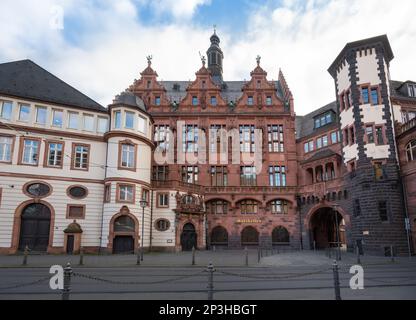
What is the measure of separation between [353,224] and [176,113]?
25334mm

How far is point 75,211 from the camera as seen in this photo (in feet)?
93.5

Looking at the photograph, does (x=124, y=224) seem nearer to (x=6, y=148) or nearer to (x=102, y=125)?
(x=102, y=125)

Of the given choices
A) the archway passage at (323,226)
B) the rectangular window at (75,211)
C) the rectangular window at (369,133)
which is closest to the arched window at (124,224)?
the rectangular window at (75,211)

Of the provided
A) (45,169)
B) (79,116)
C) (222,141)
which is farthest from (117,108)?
(222,141)

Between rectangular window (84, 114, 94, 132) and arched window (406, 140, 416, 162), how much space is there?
A: 29.6 m

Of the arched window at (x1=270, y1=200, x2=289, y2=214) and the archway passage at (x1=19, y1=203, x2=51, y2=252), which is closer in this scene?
the archway passage at (x1=19, y1=203, x2=51, y2=252)

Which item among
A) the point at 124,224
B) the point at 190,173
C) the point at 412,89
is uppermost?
the point at 412,89

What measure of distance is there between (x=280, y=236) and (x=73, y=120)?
2783cm

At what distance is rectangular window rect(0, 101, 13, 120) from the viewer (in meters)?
27.5

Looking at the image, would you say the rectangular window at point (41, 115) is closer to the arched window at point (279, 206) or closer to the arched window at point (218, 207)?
the arched window at point (218, 207)

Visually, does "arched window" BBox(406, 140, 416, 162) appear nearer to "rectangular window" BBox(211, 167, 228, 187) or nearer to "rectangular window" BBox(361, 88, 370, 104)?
"rectangular window" BBox(361, 88, 370, 104)

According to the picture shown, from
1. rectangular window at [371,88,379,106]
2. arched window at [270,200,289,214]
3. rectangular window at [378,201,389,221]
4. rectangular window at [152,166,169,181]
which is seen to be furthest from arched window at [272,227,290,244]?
rectangular window at [371,88,379,106]

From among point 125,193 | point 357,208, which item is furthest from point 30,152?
point 357,208

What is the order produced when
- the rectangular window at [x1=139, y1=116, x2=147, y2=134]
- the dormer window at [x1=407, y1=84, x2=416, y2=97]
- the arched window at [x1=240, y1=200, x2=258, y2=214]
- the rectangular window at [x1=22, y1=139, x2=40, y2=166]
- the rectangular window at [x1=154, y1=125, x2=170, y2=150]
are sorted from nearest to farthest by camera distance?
the rectangular window at [x1=22, y1=139, x2=40, y2=166], the rectangular window at [x1=139, y1=116, x2=147, y2=134], the dormer window at [x1=407, y1=84, x2=416, y2=97], the arched window at [x1=240, y1=200, x2=258, y2=214], the rectangular window at [x1=154, y1=125, x2=170, y2=150]
